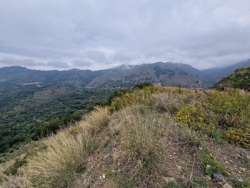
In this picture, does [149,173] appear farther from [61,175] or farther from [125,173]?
[61,175]

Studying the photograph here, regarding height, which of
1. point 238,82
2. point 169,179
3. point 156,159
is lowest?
point 169,179

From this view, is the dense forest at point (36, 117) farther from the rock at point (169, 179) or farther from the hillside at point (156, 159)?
the rock at point (169, 179)

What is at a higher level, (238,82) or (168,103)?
(168,103)

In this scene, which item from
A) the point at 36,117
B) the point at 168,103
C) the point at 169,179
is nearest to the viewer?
the point at 169,179

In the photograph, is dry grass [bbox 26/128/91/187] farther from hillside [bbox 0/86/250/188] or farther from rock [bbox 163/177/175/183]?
rock [bbox 163/177/175/183]

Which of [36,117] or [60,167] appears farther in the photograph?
[36,117]

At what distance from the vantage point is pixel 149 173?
2.23m

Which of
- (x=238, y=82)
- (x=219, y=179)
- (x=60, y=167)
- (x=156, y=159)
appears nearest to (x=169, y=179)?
(x=156, y=159)

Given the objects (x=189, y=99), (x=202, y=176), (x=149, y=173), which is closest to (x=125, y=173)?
(x=149, y=173)

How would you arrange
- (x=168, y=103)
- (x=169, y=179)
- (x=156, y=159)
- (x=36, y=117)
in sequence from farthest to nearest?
(x=36, y=117)
(x=168, y=103)
(x=156, y=159)
(x=169, y=179)

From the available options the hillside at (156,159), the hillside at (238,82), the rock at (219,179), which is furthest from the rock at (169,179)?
the hillside at (238,82)

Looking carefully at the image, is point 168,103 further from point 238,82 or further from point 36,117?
point 36,117

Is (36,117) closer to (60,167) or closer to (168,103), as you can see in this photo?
(168,103)

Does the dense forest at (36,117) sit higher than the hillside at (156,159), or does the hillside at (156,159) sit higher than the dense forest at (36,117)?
the hillside at (156,159)
